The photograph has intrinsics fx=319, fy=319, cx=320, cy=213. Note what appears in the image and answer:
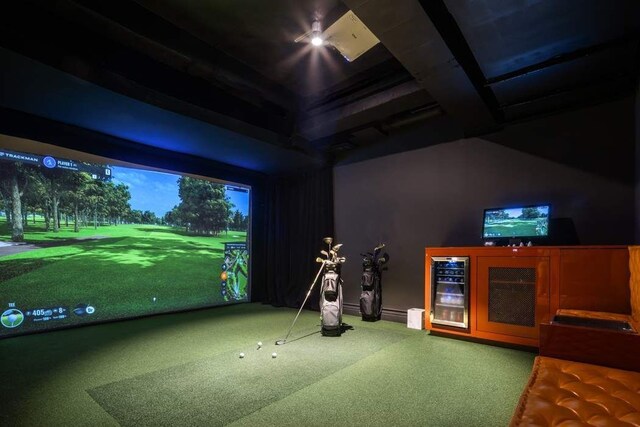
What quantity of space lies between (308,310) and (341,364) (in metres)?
2.80

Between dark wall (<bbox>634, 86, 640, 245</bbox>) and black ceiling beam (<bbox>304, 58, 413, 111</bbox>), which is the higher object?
black ceiling beam (<bbox>304, 58, 413, 111</bbox>)

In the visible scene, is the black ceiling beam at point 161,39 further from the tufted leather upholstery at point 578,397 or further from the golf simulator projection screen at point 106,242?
the tufted leather upholstery at point 578,397

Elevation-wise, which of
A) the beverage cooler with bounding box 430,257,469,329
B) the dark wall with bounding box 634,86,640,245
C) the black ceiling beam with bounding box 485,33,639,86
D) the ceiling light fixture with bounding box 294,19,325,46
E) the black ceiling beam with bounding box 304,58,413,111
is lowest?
the beverage cooler with bounding box 430,257,469,329

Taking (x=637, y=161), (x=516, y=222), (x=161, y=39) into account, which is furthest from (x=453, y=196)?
(x=161, y=39)

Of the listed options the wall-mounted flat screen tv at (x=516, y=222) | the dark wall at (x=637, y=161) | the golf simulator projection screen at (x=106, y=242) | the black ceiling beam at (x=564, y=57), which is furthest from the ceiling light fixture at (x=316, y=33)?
the golf simulator projection screen at (x=106, y=242)

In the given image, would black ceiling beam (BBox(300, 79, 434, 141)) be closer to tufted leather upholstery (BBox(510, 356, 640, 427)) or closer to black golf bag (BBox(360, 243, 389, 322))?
black golf bag (BBox(360, 243, 389, 322))

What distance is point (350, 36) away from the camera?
285cm

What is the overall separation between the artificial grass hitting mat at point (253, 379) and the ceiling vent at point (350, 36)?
113 inches

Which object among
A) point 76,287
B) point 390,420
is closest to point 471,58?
point 390,420

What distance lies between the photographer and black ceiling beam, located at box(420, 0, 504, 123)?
7.54 ft

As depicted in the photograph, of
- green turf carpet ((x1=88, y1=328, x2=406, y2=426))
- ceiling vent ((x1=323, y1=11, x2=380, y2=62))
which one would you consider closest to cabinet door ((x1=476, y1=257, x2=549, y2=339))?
green turf carpet ((x1=88, y1=328, x2=406, y2=426))

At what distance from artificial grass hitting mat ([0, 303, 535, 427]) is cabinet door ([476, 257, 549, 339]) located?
247 mm

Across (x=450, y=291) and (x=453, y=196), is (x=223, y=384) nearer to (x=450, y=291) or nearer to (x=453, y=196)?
(x=450, y=291)

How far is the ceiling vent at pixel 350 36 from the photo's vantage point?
2.69m
